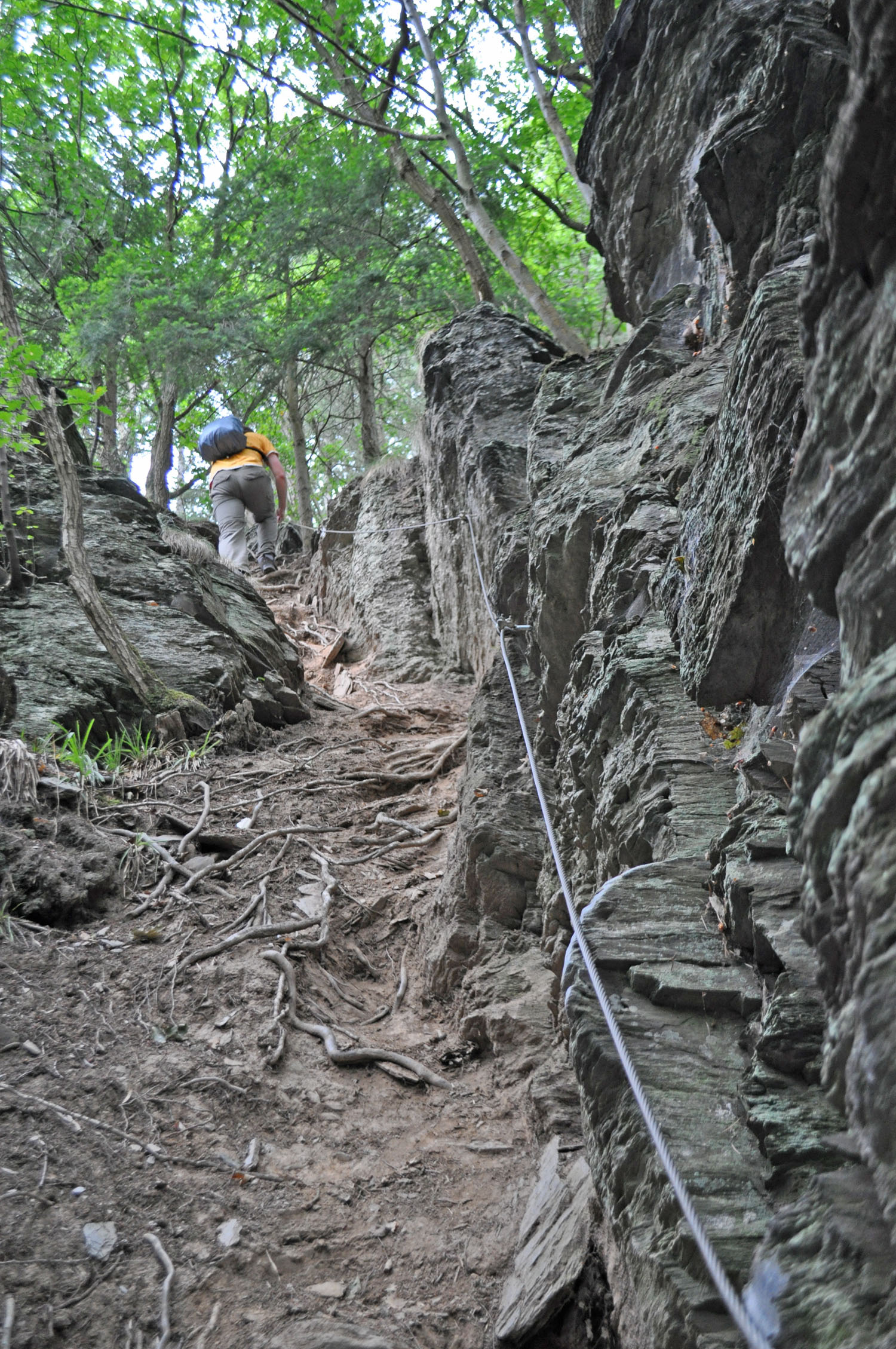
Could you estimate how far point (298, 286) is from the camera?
1378cm

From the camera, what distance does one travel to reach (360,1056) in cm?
368

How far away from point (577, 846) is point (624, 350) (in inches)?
129

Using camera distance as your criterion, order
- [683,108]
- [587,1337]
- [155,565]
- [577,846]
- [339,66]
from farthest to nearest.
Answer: [339,66] < [155,565] < [683,108] < [577,846] < [587,1337]

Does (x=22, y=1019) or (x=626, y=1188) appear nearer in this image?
(x=626, y=1188)

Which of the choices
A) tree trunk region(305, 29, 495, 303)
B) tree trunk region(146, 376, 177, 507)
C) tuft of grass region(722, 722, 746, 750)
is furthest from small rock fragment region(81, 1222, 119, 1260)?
tree trunk region(146, 376, 177, 507)

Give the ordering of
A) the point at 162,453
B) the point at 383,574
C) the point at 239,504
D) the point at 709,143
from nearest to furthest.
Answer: the point at 709,143 → the point at 383,574 → the point at 239,504 → the point at 162,453

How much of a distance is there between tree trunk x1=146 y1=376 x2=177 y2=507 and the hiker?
2.36 m

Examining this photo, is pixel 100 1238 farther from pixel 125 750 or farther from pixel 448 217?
pixel 448 217

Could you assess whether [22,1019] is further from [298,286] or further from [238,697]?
[298,286]

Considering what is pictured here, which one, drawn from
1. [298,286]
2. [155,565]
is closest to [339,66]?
[298,286]

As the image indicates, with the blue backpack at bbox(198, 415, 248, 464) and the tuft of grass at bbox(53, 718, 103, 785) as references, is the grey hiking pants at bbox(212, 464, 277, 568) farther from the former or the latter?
the tuft of grass at bbox(53, 718, 103, 785)

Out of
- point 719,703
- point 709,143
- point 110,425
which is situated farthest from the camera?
point 110,425

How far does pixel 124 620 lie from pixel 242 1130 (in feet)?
17.5

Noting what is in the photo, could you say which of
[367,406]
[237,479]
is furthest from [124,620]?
[367,406]
